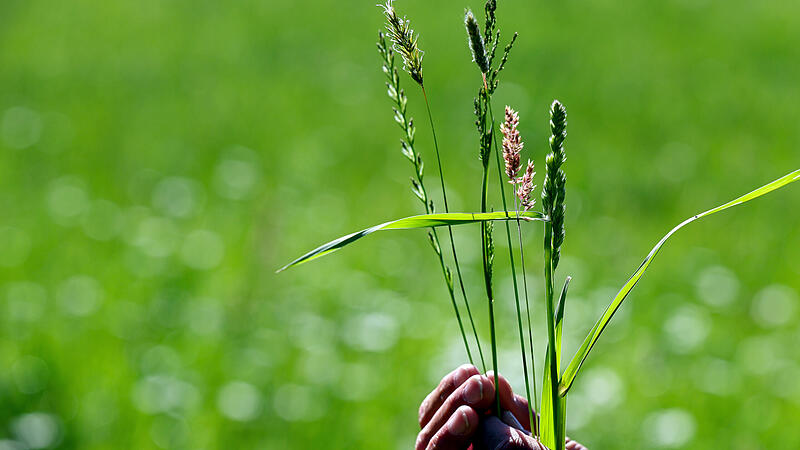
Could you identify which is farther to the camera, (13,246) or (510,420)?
(13,246)

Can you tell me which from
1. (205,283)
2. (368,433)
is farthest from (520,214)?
(205,283)

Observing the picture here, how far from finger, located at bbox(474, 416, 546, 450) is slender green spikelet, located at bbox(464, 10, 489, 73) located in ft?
1.43

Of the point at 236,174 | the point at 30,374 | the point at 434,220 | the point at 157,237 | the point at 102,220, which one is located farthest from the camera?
the point at 236,174

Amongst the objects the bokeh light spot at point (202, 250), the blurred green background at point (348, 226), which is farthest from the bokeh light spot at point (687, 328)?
the bokeh light spot at point (202, 250)

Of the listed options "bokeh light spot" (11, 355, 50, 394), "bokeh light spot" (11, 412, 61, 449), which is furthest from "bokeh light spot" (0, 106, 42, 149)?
"bokeh light spot" (11, 412, 61, 449)

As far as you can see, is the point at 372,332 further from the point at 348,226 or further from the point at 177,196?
the point at 177,196

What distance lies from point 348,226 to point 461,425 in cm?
303

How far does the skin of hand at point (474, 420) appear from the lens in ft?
3.20

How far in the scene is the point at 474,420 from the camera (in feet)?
3.32

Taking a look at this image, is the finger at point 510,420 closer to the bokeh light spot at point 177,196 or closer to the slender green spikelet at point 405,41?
the slender green spikelet at point 405,41

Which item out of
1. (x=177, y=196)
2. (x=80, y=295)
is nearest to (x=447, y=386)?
(x=80, y=295)

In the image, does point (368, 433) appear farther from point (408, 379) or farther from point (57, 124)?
point (57, 124)

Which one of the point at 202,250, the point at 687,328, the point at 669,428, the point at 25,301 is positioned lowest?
the point at 669,428

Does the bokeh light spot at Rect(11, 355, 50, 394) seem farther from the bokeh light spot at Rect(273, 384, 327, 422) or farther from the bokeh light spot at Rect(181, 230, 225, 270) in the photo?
the bokeh light spot at Rect(181, 230, 225, 270)
